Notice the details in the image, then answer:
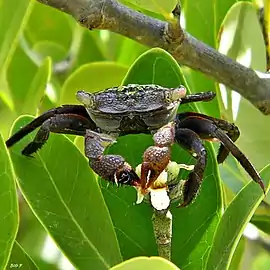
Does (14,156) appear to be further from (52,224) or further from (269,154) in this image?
(269,154)

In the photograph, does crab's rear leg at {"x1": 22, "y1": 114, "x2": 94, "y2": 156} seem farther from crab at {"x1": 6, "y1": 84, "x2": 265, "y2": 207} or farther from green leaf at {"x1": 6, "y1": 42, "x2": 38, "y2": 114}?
green leaf at {"x1": 6, "y1": 42, "x2": 38, "y2": 114}

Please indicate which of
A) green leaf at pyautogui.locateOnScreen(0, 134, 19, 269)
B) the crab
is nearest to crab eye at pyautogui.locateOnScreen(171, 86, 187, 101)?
the crab

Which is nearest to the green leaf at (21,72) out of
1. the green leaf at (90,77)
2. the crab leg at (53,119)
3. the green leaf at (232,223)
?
the green leaf at (90,77)

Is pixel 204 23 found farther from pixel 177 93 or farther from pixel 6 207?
pixel 6 207

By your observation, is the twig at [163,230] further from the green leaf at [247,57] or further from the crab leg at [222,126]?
the green leaf at [247,57]

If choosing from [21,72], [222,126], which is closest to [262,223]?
[222,126]

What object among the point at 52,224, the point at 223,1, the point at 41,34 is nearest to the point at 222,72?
the point at 223,1
